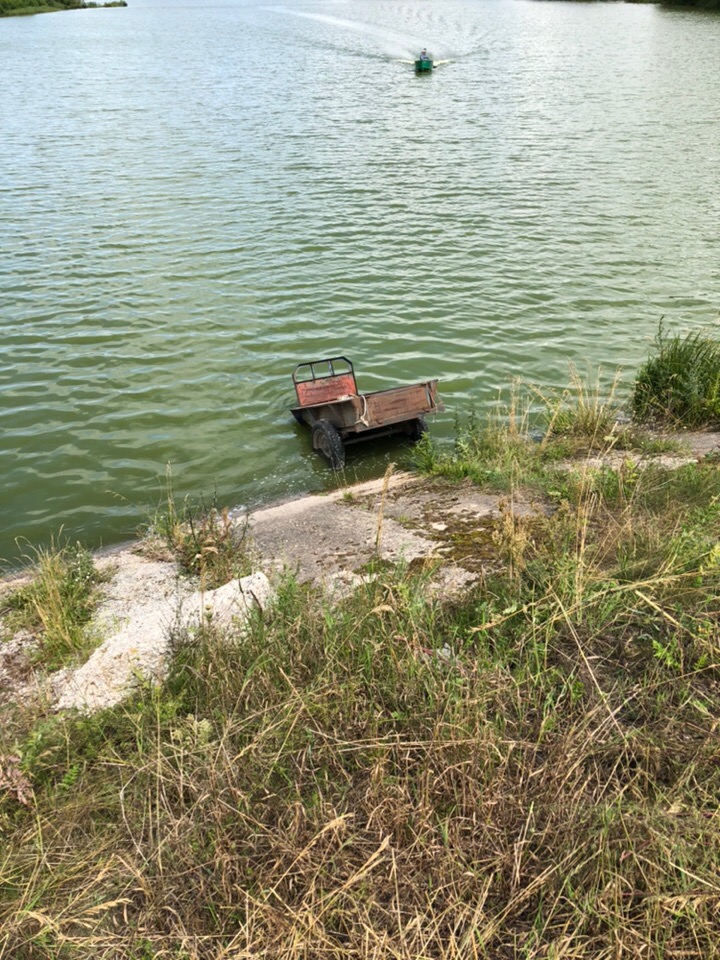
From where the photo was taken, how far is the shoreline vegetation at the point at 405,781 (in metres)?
3.12

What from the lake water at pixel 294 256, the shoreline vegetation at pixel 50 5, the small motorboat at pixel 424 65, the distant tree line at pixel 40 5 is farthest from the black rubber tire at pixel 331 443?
the distant tree line at pixel 40 5

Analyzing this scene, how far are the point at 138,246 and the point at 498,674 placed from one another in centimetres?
1453

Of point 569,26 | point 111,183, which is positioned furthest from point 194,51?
point 111,183

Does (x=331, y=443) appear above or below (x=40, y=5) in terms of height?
below

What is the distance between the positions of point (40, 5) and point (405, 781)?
318ft

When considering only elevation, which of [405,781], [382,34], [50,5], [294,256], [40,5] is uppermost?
[50,5]

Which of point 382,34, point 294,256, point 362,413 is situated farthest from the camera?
point 382,34

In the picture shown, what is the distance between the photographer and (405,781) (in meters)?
3.58

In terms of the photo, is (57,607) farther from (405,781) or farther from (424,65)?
(424,65)

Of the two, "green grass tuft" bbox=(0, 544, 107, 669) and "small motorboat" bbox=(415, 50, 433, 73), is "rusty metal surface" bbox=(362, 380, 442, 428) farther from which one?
"small motorboat" bbox=(415, 50, 433, 73)


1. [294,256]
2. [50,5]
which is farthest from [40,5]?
[294,256]

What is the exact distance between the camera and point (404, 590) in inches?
181

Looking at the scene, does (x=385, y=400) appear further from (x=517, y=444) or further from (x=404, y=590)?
(x=404, y=590)

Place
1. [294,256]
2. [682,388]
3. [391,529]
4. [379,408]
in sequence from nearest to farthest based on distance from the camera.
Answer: [391,529] < [379,408] < [682,388] < [294,256]
